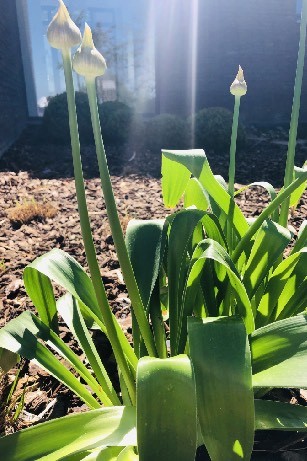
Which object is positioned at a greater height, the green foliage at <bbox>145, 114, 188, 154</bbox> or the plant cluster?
the plant cluster

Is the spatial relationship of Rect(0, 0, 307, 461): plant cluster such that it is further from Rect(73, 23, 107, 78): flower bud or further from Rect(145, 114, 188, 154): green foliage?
Rect(145, 114, 188, 154): green foliage

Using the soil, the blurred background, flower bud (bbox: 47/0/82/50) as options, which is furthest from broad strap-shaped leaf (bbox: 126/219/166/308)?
the blurred background

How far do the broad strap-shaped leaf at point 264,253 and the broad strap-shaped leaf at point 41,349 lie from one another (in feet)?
1.67

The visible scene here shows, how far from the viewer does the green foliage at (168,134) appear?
6.62m

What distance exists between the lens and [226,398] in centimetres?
70

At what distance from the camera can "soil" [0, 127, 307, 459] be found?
1.36m

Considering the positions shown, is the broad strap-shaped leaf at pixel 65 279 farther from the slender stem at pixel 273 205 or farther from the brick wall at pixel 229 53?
the brick wall at pixel 229 53

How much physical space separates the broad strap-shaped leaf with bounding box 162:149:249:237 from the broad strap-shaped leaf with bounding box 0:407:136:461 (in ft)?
2.22

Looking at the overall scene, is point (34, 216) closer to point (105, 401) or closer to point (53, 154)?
point (105, 401)

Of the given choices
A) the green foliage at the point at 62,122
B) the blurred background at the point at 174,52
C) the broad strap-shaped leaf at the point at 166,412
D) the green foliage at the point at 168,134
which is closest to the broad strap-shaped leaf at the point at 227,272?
the broad strap-shaped leaf at the point at 166,412

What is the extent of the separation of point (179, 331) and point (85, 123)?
660 cm


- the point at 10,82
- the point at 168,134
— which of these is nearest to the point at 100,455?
the point at 168,134

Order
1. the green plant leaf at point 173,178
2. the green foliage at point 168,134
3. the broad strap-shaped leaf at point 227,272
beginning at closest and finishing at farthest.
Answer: the broad strap-shaped leaf at point 227,272 < the green plant leaf at point 173,178 < the green foliage at point 168,134

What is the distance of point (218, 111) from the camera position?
7.06 metres
